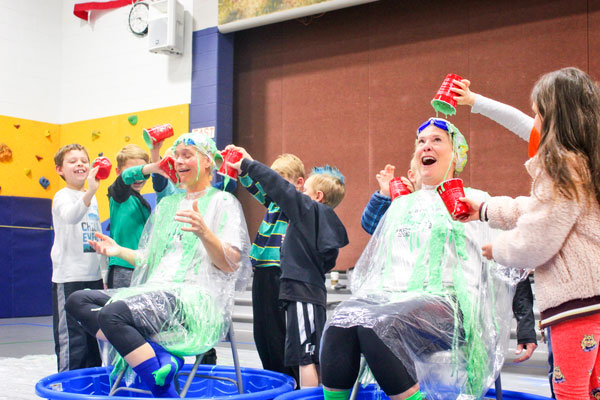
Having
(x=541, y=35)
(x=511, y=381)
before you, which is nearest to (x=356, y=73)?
(x=541, y=35)

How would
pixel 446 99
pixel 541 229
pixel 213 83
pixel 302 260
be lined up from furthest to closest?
pixel 213 83, pixel 302 260, pixel 446 99, pixel 541 229

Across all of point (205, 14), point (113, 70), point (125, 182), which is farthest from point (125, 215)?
point (113, 70)

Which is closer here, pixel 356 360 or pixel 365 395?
pixel 356 360

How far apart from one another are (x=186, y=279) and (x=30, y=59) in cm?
570

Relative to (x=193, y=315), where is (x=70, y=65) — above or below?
above

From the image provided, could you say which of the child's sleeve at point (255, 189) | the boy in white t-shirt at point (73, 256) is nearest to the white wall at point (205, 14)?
the boy in white t-shirt at point (73, 256)

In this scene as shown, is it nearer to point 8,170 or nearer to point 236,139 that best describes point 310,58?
point 236,139

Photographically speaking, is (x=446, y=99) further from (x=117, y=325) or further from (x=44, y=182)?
(x=44, y=182)

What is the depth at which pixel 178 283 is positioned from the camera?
2.45 metres

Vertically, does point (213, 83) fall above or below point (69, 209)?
above

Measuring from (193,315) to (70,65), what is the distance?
19.5 feet

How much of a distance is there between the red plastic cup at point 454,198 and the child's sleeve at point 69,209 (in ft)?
6.09

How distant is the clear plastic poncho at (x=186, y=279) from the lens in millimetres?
2271

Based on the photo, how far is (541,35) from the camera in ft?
15.5
